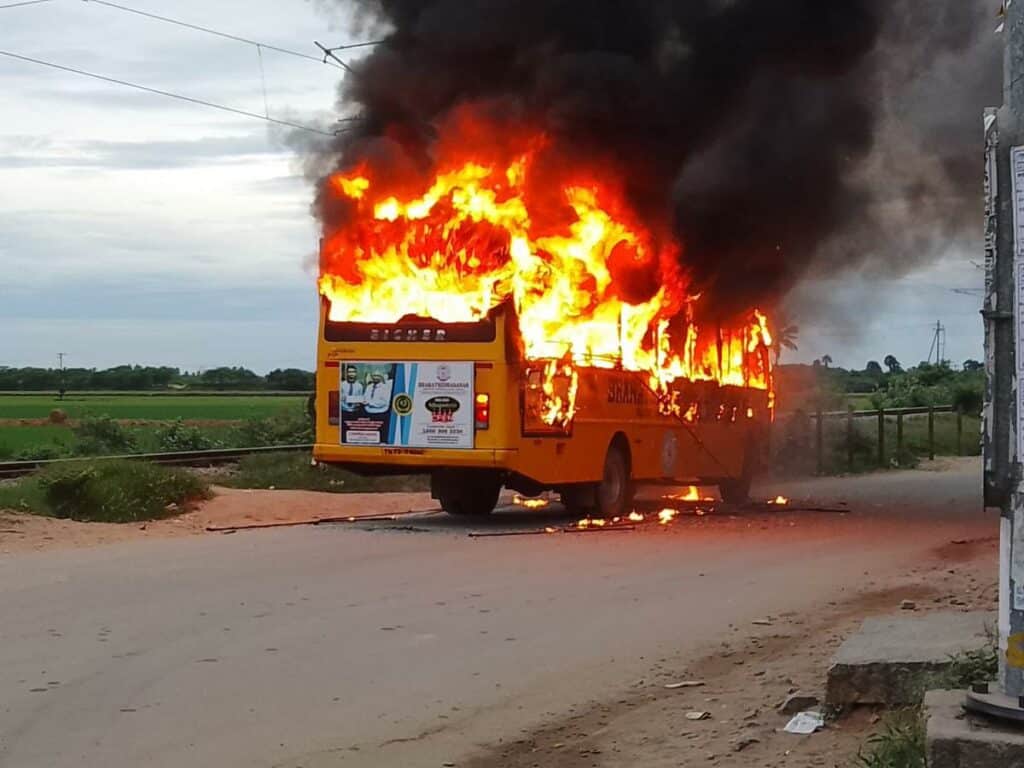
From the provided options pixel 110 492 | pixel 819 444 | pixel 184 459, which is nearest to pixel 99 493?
pixel 110 492

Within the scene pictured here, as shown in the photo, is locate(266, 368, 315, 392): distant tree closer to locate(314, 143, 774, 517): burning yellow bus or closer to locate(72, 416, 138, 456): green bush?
locate(72, 416, 138, 456): green bush

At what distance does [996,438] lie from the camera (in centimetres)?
497

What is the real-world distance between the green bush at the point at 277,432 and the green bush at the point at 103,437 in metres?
2.68

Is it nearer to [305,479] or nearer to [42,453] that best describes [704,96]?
[305,479]

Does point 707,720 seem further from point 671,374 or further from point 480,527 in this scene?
point 671,374

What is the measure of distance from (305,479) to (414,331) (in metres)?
8.58

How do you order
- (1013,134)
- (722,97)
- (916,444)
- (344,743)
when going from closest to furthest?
(1013,134), (344,743), (722,97), (916,444)

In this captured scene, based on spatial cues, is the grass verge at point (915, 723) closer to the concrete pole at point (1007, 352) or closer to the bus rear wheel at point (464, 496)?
the concrete pole at point (1007, 352)

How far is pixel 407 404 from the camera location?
15.8 meters

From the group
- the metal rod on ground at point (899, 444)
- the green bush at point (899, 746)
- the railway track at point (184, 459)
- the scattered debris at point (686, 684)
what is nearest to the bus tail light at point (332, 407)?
the railway track at point (184, 459)

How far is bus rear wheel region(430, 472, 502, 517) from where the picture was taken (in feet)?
57.1

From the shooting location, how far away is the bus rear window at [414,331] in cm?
1555

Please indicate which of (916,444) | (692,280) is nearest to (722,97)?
(692,280)

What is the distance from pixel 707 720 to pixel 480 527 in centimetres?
918
